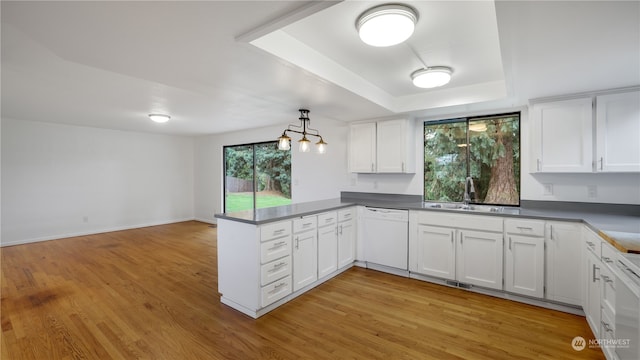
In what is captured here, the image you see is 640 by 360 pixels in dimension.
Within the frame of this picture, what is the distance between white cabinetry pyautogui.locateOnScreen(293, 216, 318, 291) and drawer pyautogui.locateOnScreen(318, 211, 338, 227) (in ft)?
0.35

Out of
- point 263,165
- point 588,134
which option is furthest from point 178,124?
point 588,134

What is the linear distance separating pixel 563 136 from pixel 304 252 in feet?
9.69

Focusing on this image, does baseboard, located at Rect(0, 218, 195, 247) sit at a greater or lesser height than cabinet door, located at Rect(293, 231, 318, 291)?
lesser

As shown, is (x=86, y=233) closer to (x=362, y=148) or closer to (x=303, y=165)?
(x=303, y=165)

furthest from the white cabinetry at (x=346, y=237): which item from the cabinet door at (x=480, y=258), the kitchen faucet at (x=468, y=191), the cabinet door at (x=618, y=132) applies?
the cabinet door at (x=618, y=132)

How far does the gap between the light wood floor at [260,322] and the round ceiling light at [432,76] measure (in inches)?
86.5

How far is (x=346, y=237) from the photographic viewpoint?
3736 millimetres

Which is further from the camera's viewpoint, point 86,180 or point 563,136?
point 86,180

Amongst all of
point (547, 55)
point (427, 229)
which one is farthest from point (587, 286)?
point (547, 55)

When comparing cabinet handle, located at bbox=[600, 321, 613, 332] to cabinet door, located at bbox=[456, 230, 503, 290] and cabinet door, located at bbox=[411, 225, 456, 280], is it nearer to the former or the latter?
cabinet door, located at bbox=[456, 230, 503, 290]

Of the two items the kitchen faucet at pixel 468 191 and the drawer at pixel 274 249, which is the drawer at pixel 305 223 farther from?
the kitchen faucet at pixel 468 191

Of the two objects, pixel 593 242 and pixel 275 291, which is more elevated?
pixel 593 242

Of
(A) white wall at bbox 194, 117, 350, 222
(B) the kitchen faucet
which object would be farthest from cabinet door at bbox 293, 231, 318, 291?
(B) the kitchen faucet

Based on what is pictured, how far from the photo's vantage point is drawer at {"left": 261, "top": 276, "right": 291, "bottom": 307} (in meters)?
2.61
